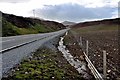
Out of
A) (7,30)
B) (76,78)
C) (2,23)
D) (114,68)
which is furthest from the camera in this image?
(2,23)

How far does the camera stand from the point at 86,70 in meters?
15.0

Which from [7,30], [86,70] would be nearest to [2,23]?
[7,30]

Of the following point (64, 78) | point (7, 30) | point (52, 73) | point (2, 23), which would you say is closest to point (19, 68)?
point (52, 73)

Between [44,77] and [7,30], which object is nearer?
[44,77]

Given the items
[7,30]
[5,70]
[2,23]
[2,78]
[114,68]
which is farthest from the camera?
[2,23]

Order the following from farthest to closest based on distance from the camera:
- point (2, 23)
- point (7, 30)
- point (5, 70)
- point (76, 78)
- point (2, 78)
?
point (2, 23) → point (7, 30) → point (5, 70) → point (76, 78) → point (2, 78)

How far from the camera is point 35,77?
12133 mm

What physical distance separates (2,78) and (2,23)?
63.5 m

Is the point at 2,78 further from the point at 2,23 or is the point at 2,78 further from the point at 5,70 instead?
the point at 2,23

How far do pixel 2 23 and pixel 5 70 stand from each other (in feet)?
202

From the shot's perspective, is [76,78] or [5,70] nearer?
[76,78]

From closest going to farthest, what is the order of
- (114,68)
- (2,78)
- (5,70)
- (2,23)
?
1. (2,78)
2. (5,70)
3. (114,68)
4. (2,23)

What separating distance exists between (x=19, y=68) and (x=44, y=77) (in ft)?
7.64

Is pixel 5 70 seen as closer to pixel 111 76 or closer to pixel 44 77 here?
pixel 44 77
